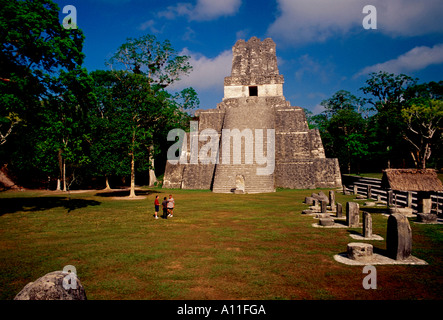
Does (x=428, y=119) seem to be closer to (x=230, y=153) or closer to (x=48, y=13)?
(x=230, y=153)

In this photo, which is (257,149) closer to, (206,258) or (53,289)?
(206,258)

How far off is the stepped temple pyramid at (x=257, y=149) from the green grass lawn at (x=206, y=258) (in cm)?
1087

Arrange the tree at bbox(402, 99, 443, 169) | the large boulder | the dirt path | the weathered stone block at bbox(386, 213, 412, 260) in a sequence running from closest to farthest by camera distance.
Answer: the large boulder, the weathered stone block at bbox(386, 213, 412, 260), the tree at bbox(402, 99, 443, 169), the dirt path

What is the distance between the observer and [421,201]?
35.7 ft

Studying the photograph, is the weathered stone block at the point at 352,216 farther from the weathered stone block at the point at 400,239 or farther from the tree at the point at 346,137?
the tree at the point at 346,137

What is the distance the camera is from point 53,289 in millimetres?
3324

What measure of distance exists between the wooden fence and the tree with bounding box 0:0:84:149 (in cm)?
1635

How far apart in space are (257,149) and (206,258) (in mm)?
18380

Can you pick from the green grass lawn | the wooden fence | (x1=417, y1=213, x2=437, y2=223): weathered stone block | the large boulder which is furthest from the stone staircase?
the large boulder

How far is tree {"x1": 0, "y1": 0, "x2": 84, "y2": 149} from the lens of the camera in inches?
420

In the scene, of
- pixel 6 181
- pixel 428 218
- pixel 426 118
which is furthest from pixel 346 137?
pixel 6 181

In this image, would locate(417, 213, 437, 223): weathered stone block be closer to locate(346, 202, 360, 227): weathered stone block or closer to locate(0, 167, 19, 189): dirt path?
locate(346, 202, 360, 227): weathered stone block
